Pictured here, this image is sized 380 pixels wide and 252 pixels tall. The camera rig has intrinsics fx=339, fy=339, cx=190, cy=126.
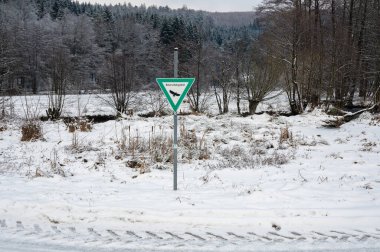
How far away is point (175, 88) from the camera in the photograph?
609 cm

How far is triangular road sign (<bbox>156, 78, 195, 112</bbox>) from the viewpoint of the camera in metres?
6.02

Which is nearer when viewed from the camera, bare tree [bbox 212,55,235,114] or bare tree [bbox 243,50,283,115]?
bare tree [bbox 243,50,283,115]

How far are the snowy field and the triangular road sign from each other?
5.65ft

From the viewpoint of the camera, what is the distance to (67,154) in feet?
31.4

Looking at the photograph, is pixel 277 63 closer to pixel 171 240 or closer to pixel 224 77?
pixel 224 77

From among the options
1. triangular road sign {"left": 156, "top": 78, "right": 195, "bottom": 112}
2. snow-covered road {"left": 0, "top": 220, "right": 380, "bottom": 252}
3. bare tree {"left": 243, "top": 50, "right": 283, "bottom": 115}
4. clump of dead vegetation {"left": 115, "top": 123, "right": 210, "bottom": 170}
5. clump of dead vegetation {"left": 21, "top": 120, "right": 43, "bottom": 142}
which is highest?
bare tree {"left": 243, "top": 50, "right": 283, "bottom": 115}

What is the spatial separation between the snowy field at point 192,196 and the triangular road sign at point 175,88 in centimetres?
172

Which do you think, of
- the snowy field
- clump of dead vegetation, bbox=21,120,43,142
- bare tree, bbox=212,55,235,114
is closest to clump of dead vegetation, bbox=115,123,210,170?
the snowy field

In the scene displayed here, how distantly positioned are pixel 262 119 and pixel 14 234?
1373cm

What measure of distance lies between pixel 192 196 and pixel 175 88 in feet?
6.44

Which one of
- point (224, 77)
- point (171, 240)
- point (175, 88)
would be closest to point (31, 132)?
point (175, 88)

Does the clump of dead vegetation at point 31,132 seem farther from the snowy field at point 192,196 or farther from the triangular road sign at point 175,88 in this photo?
the triangular road sign at point 175,88

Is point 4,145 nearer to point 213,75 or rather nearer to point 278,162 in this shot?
point 278,162

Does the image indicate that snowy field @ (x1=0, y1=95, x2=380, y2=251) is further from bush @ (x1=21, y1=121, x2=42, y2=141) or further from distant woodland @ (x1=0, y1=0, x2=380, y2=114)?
distant woodland @ (x1=0, y1=0, x2=380, y2=114)
